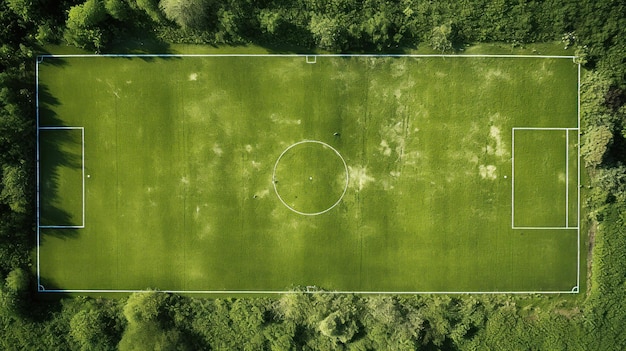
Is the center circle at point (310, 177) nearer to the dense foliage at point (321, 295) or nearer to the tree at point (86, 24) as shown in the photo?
the dense foliage at point (321, 295)

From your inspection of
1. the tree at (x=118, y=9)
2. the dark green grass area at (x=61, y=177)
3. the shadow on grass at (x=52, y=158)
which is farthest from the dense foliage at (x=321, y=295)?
the dark green grass area at (x=61, y=177)

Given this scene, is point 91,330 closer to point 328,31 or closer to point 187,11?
point 187,11

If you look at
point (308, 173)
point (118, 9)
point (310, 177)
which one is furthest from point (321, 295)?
point (118, 9)

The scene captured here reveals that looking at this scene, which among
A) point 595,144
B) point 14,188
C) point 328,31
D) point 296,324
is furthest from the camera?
point 296,324

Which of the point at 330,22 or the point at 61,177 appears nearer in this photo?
the point at 330,22

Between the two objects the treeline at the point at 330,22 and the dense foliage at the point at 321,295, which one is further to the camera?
the dense foliage at the point at 321,295

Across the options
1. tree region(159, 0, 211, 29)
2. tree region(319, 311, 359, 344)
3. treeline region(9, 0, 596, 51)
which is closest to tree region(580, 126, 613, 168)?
treeline region(9, 0, 596, 51)

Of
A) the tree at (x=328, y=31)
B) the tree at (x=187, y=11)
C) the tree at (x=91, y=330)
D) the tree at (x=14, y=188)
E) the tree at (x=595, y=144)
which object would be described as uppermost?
the tree at (x=187, y=11)
